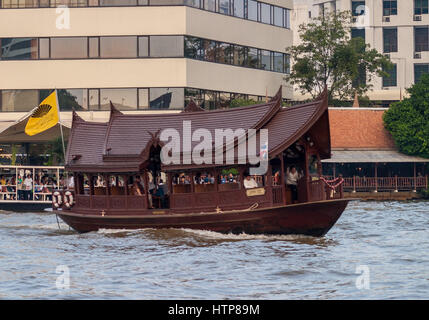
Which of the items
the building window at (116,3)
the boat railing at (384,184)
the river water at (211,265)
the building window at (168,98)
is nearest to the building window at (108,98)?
the building window at (168,98)

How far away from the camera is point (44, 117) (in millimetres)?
37469

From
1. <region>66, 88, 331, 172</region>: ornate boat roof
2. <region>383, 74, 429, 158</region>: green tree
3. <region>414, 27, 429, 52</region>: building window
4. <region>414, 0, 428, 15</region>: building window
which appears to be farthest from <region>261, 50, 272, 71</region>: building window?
<region>66, 88, 331, 172</region>: ornate boat roof

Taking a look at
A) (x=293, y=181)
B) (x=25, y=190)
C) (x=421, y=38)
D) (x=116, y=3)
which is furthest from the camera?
(x=421, y=38)

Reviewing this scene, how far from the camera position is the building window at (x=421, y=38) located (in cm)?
7606

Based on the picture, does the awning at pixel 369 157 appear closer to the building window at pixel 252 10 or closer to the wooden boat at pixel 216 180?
the building window at pixel 252 10

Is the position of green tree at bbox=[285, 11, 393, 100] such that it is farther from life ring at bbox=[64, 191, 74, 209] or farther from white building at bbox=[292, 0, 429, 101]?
life ring at bbox=[64, 191, 74, 209]

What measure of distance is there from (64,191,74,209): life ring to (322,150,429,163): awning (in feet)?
81.2

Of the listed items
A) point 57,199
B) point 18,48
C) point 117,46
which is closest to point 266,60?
point 117,46

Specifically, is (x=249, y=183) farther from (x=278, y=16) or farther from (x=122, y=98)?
(x=278, y=16)

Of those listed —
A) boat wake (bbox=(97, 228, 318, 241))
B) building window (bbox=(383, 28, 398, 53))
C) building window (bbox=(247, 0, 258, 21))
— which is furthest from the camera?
building window (bbox=(383, 28, 398, 53))

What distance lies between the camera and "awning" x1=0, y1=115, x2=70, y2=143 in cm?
4197

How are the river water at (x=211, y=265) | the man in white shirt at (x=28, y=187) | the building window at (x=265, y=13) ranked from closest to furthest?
the river water at (x=211, y=265) → the man in white shirt at (x=28, y=187) → the building window at (x=265, y=13)

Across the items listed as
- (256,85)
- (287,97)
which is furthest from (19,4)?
(287,97)

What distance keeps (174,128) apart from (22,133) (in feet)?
64.1
